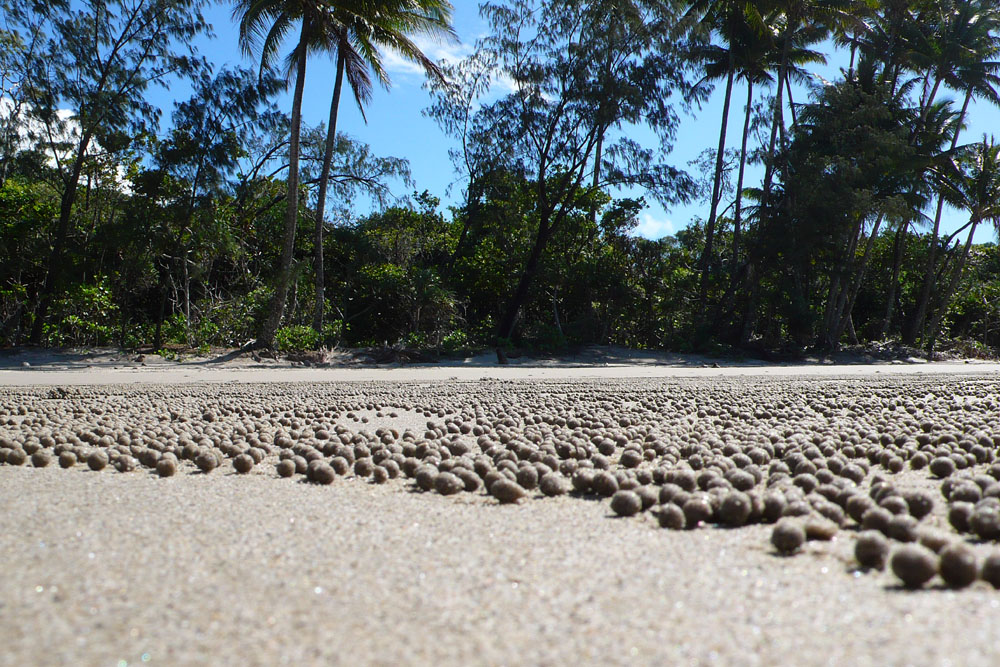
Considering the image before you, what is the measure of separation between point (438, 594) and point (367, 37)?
49.0ft

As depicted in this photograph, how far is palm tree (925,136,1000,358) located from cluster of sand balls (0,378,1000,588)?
1811 cm

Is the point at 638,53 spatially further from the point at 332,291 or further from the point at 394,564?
the point at 394,564

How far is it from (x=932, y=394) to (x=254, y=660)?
8.67 metres

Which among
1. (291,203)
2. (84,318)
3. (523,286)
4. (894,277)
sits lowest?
(84,318)

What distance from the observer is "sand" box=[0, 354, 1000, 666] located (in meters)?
1.40

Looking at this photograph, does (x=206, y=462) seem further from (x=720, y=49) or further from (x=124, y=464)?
(x=720, y=49)

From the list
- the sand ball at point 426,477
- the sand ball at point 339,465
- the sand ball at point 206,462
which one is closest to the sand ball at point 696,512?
the sand ball at point 426,477

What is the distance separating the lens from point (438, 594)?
172 centimetres

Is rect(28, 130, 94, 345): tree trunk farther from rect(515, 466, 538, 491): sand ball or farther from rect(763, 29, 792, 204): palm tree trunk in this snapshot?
rect(763, 29, 792, 204): palm tree trunk

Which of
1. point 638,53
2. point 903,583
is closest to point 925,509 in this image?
point 903,583

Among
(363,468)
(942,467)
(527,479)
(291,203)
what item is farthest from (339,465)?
(291,203)

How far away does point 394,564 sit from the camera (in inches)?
77.4

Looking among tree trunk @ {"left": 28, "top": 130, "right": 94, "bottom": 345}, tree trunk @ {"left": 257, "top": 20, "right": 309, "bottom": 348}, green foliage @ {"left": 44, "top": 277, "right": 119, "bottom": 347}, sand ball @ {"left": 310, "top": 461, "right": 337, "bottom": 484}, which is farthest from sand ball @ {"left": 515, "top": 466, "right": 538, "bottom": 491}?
tree trunk @ {"left": 28, "top": 130, "right": 94, "bottom": 345}

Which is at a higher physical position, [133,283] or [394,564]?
[133,283]
